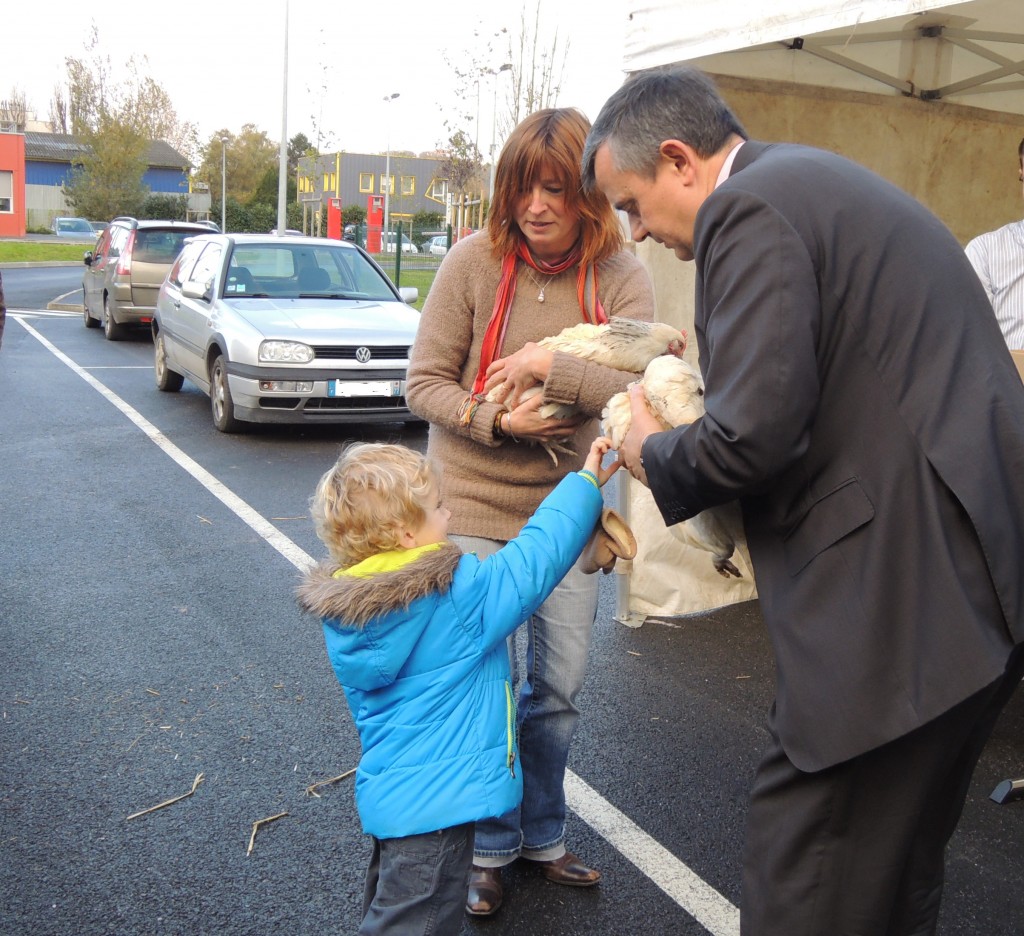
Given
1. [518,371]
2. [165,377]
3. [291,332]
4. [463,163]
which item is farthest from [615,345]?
[463,163]

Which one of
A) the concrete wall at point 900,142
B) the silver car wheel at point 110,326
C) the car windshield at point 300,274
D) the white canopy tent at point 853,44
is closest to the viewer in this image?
the white canopy tent at point 853,44

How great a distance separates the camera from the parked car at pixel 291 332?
9328 mm

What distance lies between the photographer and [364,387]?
9523 mm

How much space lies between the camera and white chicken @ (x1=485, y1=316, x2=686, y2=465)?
2689 millimetres

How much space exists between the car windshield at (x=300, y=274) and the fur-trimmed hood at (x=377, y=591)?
8485 mm

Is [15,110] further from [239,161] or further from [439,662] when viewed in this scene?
[439,662]

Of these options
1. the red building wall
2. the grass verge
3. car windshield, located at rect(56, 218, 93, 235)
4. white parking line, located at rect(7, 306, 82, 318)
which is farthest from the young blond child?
the red building wall

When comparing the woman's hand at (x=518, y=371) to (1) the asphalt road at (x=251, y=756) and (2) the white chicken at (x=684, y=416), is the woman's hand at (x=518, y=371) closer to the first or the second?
(2) the white chicken at (x=684, y=416)

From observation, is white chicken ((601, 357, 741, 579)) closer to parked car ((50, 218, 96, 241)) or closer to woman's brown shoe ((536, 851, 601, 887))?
woman's brown shoe ((536, 851, 601, 887))

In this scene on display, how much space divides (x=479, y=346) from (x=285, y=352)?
21.5 feet

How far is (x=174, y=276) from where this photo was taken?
11891 millimetres

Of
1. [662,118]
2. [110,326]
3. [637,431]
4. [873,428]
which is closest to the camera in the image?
[873,428]

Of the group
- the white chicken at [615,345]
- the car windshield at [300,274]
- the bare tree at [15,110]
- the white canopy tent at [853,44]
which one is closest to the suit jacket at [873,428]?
the white chicken at [615,345]

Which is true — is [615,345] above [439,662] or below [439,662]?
above
